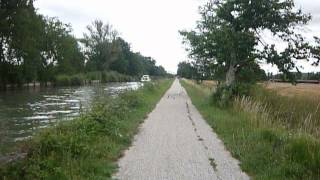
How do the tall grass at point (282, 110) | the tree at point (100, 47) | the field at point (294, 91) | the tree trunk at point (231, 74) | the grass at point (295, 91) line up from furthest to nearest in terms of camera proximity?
the tree at point (100, 47), the tree trunk at point (231, 74), the field at point (294, 91), the grass at point (295, 91), the tall grass at point (282, 110)

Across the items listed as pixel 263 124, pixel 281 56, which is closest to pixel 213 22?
pixel 281 56

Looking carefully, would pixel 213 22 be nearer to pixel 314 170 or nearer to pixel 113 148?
pixel 113 148

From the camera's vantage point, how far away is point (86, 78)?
110312 mm

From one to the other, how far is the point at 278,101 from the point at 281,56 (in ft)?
16.3

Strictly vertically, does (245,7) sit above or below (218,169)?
above

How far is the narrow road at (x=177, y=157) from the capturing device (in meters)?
10.4

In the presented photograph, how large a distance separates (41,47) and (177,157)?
80.6 meters

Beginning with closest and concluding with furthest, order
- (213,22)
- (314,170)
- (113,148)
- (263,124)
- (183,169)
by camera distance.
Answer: (314,170)
(183,169)
(113,148)
(263,124)
(213,22)

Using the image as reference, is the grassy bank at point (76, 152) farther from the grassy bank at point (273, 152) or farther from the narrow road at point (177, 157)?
the grassy bank at point (273, 152)

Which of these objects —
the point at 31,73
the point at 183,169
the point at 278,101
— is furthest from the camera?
the point at 31,73

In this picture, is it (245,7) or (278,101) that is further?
(245,7)

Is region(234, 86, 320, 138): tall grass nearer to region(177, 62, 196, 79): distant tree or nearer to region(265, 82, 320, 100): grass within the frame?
region(265, 82, 320, 100): grass

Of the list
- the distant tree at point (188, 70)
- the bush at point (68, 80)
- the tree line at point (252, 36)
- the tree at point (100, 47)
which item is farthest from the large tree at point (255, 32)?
the tree at point (100, 47)

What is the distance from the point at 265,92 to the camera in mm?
27906
